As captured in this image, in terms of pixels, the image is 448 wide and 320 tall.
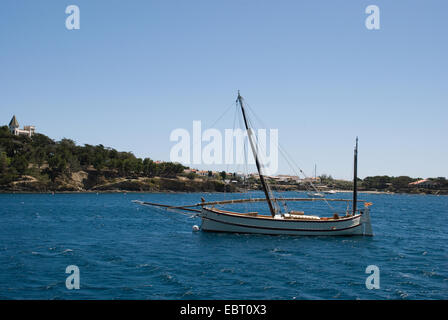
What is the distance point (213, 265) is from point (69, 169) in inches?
6115

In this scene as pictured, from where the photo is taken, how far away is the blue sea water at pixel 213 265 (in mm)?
21656

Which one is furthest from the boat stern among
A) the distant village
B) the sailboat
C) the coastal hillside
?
the coastal hillside

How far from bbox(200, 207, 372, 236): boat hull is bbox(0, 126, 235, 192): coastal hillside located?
426 feet

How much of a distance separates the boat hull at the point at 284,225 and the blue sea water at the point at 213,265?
935 millimetres

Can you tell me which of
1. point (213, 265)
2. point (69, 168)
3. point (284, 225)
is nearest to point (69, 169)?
point (69, 168)

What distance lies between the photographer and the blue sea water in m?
21.7

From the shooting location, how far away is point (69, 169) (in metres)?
167

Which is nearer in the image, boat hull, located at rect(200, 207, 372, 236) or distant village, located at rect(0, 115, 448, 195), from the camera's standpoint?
boat hull, located at rect(200, 207, 372, 236)

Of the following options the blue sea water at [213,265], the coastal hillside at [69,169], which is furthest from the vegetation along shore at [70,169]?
the blue sea water at [213,265]

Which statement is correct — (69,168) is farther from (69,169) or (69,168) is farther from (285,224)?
(285,224)

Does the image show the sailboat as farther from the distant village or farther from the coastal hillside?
the coastal hillside

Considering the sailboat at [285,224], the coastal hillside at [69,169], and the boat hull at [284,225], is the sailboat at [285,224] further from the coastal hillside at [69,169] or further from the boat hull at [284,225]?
the coastal hillside at [69,169]

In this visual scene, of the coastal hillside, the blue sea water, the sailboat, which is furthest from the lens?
the coastal hillside

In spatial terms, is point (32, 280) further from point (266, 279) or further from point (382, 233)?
point (382, 233)
